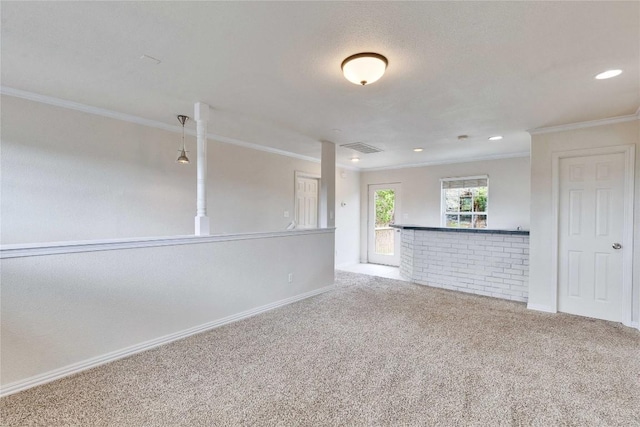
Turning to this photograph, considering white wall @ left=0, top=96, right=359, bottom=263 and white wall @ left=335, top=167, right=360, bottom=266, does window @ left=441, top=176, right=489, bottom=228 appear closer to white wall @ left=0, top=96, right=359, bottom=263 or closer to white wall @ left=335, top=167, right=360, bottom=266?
white wall @ left=335, top=167, right=360, bottom=266

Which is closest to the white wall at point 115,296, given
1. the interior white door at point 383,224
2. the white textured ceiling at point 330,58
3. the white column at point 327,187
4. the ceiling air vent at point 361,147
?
the white column at point 327,187

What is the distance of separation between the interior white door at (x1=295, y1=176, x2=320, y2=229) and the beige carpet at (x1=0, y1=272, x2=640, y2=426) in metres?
2.84

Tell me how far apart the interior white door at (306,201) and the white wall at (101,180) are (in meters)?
1.20

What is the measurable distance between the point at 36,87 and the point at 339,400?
149 inches

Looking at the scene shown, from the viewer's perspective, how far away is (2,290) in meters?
2.04

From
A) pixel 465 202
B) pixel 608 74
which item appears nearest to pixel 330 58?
pixel 608 74

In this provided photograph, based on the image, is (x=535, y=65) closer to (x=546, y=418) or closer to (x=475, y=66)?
(x=475, y=66)

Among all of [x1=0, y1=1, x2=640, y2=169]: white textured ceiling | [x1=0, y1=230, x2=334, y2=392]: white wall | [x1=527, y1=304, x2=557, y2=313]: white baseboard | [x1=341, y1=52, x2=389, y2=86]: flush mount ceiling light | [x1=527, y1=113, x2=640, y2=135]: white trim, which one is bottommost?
[x1=527, y1=304, x2=557, y2=313]: white baseboard

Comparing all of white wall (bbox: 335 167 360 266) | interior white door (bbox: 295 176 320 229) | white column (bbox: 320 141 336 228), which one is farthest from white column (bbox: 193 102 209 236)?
white wall (bbox: 335 167 360 266)

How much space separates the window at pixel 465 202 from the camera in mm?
5938

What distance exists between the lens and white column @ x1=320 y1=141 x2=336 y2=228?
4730 millimetres

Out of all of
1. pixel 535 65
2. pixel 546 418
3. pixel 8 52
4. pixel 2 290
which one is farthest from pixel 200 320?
pixel 535 65

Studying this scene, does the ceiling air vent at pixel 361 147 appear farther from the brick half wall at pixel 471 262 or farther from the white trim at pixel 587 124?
the white trim at pixel 587 124

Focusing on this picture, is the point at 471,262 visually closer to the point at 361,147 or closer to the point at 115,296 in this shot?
the point at 361,147
